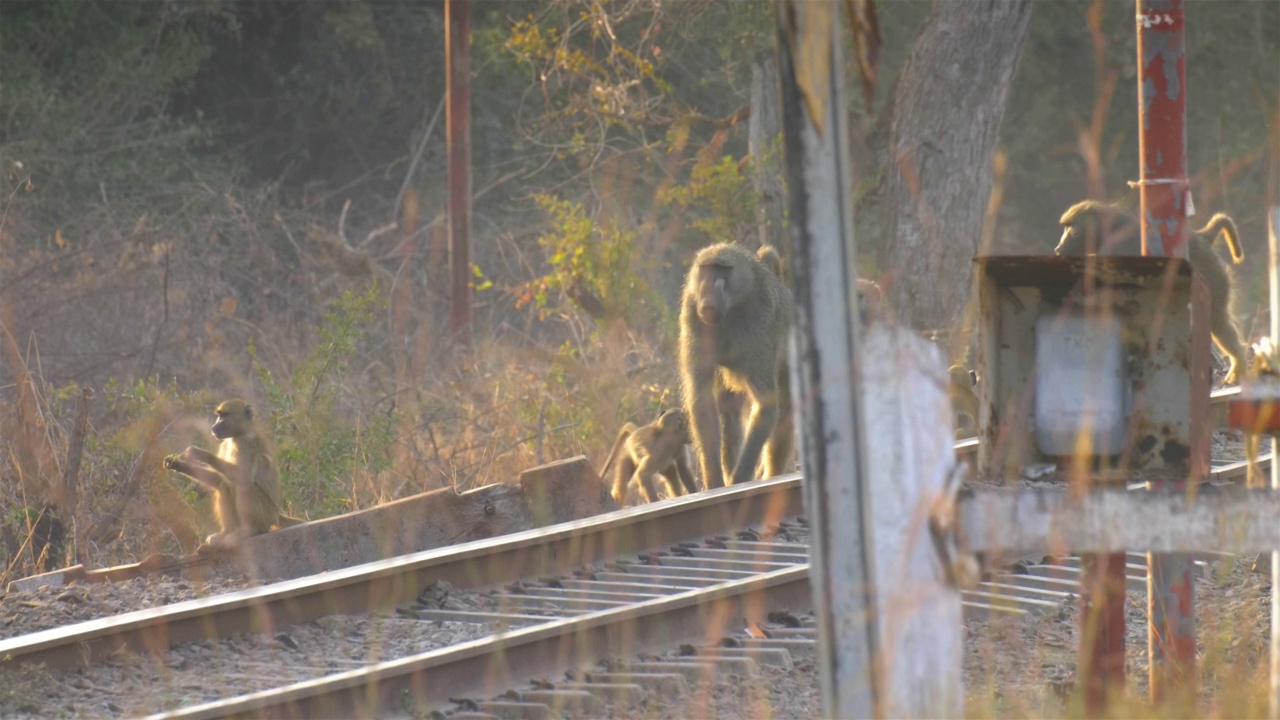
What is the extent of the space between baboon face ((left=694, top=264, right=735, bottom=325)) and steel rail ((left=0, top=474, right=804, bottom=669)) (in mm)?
930

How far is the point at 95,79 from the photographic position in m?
19.0

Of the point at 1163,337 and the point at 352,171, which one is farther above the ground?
the point at 352,171

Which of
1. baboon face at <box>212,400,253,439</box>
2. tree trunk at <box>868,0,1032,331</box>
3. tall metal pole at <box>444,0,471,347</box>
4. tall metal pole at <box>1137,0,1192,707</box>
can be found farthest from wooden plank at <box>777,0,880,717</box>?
tall metal pole at <box>444,0,471,347</box>

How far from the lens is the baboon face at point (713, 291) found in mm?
7516

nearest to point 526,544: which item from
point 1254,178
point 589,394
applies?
point 589,394

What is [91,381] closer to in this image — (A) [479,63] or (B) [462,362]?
(B) [462,362]

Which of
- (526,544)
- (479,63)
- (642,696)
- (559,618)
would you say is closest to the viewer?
(642,696)

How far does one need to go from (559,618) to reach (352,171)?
18.1m

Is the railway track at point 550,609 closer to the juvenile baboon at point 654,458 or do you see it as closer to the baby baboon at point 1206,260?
the juvenile baboon at point 654,458

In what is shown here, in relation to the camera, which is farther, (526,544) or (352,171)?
(352,171)

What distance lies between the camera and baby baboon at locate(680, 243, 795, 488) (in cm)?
793

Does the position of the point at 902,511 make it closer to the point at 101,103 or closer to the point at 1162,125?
the point at 1162,125

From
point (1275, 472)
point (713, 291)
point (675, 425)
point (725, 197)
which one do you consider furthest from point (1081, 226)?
point (725, 197)

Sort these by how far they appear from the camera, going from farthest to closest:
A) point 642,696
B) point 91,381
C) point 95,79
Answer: point 95,79, point 91,381, point 642,696
